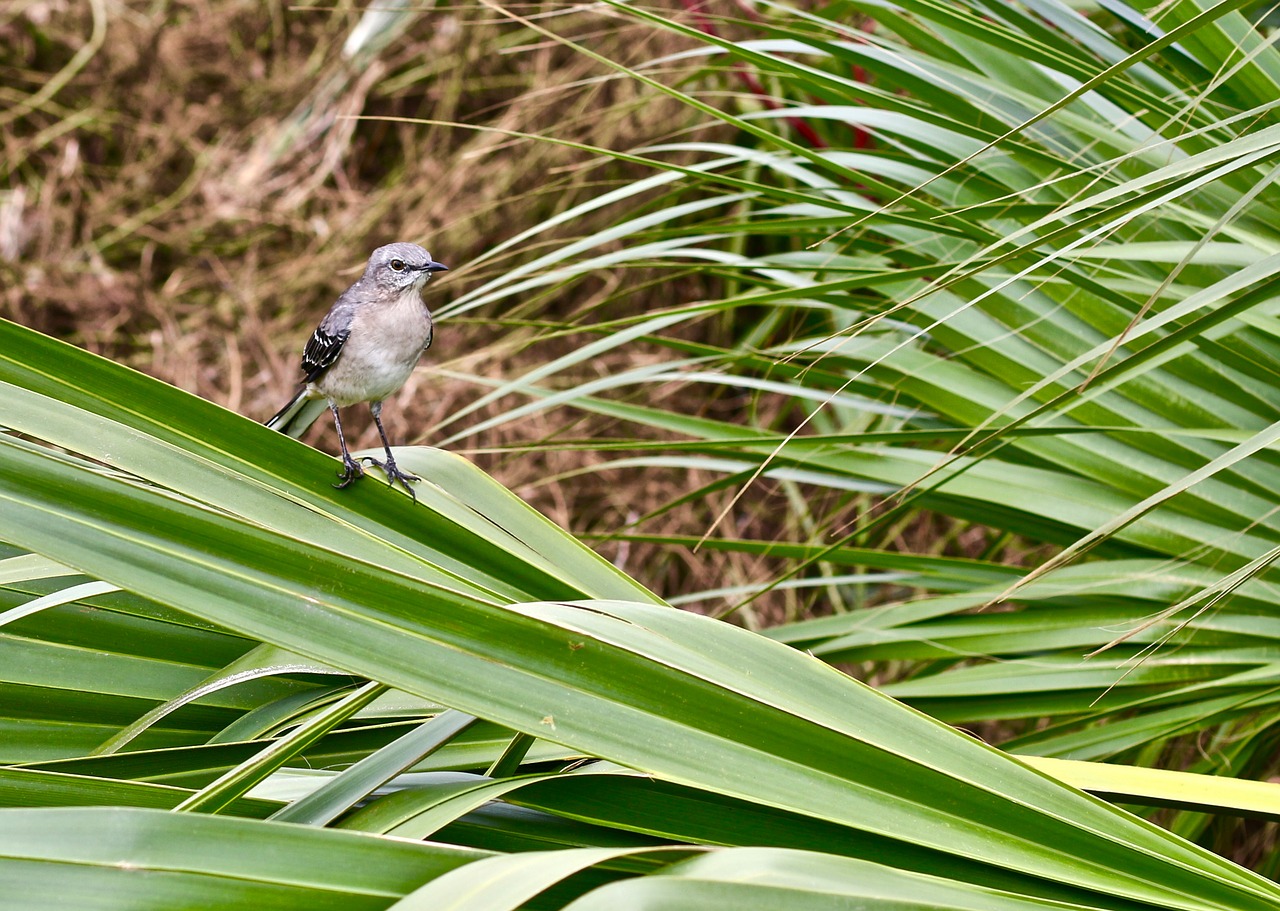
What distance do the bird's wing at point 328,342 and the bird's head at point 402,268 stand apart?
0.08 m

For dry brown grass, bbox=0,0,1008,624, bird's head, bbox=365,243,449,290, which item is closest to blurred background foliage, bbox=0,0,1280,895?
bird's head, bbox=365,243,449,290

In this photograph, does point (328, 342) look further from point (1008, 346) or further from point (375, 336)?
point (1008, 346)

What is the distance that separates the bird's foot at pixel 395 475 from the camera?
1.21m

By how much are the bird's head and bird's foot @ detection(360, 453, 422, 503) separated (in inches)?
25.6

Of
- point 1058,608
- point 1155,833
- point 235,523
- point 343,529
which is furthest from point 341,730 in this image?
point 1058,608

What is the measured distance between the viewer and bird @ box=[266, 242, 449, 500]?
181 cm

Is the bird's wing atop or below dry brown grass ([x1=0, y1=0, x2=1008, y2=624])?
below

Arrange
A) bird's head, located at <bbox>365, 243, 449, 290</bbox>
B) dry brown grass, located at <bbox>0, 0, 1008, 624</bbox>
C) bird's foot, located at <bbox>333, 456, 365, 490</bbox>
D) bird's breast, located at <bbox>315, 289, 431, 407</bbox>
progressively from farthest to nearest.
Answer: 1. dry brown grass, located at <bbox>0, 0, 1008, 624</bbox>
2. bird's head, located at <bbox>365, 243, 449, 290</bbox>
3. bird's breast, located at <bbox>315, 289, 431, 407</bbox>
4. bird's foot, located at <bbox>333, 456, 365, 490</bbox>

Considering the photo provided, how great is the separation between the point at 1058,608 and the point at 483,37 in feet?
12.9

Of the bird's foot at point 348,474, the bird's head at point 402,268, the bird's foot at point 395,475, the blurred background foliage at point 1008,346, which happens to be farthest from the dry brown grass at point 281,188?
the bird's foot at point 348,474

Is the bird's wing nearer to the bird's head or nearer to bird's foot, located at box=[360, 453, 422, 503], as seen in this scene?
the bird's head

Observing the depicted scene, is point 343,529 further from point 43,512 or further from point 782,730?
point 782,730

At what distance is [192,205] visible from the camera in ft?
16.6

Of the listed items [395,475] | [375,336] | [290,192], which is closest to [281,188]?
[290,192]
